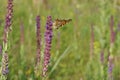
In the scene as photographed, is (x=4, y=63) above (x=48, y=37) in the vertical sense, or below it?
below

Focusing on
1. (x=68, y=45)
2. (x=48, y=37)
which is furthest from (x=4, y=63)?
(x=68, y=45)

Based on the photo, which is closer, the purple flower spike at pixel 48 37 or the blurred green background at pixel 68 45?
the purple flower spike at pixel 48 37

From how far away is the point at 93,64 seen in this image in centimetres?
424

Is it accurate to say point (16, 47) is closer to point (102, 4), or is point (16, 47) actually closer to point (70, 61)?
point (70, 61)

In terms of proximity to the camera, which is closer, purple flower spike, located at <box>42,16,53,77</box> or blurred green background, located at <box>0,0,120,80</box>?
purple flower spike, located at <box>42,16,53,77</box>

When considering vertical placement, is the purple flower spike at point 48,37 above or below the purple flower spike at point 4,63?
above

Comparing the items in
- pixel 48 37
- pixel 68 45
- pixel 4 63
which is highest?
pixel 48 37

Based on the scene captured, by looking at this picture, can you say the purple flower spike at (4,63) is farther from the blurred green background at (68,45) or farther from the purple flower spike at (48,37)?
the blurred green background at (68,45)

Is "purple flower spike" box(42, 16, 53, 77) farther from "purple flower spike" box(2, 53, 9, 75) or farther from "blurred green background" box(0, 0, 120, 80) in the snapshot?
"blurred green background" box(0, 0, 120, 80)

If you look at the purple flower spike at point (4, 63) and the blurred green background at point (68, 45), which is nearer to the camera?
the purple flower spike at point (4, 63)

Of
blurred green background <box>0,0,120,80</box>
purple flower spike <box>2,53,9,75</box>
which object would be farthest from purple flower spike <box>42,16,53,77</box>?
blurred green background <box>0,0,120,80</box>

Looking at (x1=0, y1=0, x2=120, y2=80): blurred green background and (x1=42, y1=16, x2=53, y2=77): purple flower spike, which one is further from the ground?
(x1=42, y1=16, x2=53, y2=77): purple flower spike

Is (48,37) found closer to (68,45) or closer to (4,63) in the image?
(4,63)

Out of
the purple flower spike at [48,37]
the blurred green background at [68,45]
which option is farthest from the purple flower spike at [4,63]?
the blurred green background at [68,45]
